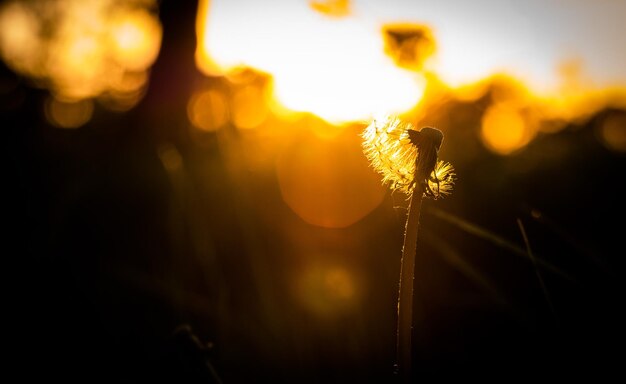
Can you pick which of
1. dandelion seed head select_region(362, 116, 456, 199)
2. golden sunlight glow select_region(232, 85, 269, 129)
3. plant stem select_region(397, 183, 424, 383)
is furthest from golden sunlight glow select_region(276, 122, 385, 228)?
golden sunlight glow select_region(232, 85, 269, 129)

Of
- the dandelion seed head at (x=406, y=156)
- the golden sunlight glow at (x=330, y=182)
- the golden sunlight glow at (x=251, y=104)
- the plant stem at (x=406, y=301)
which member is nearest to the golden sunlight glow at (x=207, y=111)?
the golden sunlight glow at (x=330, y=182)

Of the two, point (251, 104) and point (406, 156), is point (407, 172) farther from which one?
point (251, 104)

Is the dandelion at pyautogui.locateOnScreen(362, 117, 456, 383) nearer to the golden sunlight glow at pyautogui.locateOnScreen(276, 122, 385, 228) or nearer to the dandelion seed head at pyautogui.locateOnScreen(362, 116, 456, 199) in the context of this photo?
the dandelion seed head at pyautogui.locateOnScreen(362, 116, 456, 199)

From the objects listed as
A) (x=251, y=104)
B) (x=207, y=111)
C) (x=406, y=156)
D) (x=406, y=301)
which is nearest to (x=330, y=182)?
(x=207, y=111)

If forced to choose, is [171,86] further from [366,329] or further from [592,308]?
[592,308]

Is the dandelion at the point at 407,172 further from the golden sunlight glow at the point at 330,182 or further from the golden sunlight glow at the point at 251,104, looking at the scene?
the golden sunlight glow at the point at 251,104

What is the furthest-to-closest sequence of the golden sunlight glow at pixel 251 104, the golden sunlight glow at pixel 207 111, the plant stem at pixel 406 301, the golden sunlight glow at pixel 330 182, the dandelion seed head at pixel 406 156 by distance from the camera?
the golden sunlight glow at pixel 251 104, the golden sunlight glow at pixel 207 111, the golden sunlight glow at pixel 330 182, the dandelion seed head at pixel 406 156, the plant stem at pixel 406 301

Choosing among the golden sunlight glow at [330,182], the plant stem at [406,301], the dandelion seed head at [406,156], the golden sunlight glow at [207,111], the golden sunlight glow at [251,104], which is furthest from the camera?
the golden sunlight glow at [251,104]
